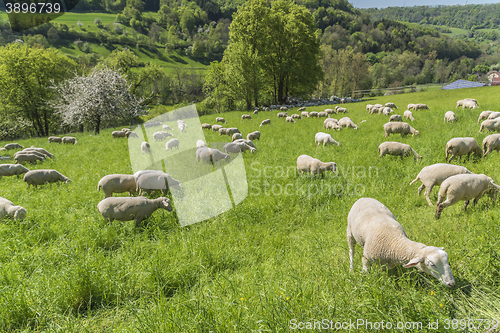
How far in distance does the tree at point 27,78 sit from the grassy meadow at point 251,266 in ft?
149

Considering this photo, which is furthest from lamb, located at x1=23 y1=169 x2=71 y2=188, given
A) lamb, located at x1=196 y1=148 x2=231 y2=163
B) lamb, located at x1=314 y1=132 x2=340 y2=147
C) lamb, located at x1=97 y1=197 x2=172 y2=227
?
lamb, located at x1=314 y1=132 x2=340 y2=147

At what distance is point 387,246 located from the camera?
3.39 metres

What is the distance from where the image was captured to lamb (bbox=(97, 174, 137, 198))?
759cm

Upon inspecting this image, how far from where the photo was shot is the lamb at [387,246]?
2889 millimetres

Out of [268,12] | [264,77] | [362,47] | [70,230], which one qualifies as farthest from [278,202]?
[362,47]

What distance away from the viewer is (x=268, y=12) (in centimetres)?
4047

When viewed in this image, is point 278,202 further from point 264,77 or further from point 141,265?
point 264,77

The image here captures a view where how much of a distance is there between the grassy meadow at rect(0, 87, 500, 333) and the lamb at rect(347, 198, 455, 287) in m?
0.21

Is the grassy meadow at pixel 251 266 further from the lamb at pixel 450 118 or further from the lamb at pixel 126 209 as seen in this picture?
the lamb at pixel 450 118

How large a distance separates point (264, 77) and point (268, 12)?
38.4ft

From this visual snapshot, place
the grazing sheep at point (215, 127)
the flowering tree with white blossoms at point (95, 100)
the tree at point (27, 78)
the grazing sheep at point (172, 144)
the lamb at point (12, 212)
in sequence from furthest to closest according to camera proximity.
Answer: the tree at point (27, 78) → the flowering tree with white blossoms at point (95, 100) → the grazing sheep at point (215, 127) → the grazing sheep at point (172, 144) → the lamb at point (12, 212)

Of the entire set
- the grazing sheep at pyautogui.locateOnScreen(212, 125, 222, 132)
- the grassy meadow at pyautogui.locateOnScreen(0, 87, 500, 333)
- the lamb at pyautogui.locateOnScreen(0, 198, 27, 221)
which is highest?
the grazing sheep at pyautogui.locateOnScreen(212, 125, 222, 132)

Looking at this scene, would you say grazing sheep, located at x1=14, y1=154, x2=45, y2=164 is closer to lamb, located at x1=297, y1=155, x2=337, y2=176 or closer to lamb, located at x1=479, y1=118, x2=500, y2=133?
lamb, located at x1=297, y1=155, x2=337, y2=176

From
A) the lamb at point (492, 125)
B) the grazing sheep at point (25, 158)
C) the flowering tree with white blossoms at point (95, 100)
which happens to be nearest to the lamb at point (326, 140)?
the lamb at point (492, 125)
